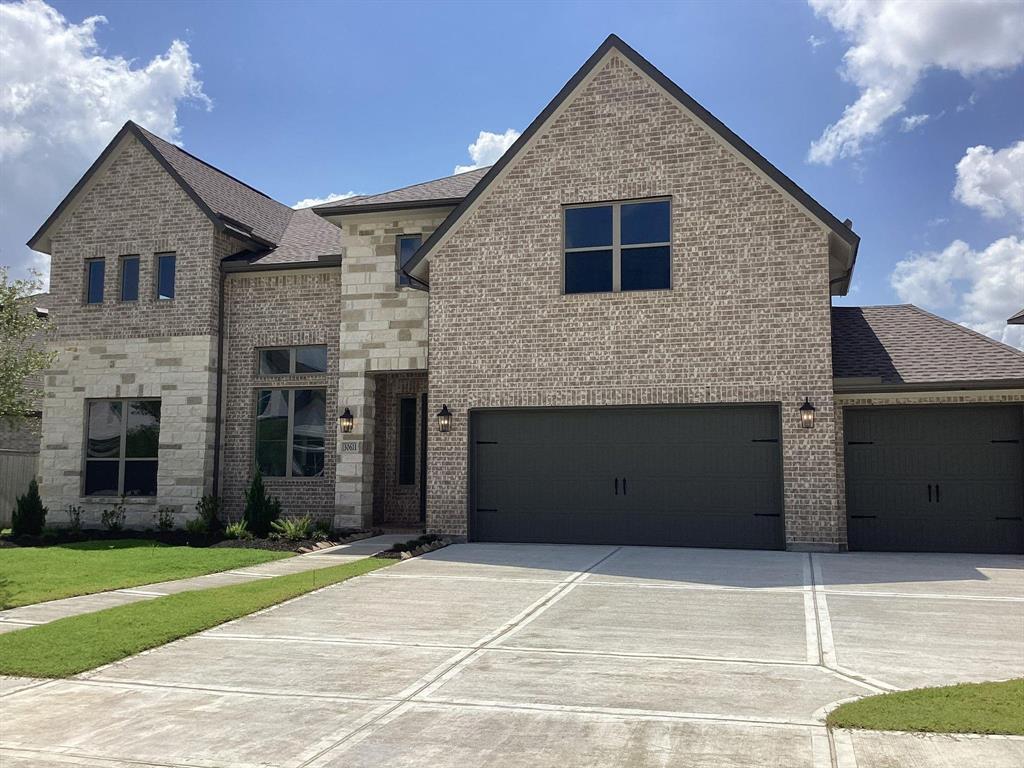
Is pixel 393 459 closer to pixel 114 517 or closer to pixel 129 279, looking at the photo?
pixel 114 517

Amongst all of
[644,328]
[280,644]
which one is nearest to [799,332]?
[644,328]

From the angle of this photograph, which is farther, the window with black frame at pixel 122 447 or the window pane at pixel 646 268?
the window with black frame at pixel 122 447

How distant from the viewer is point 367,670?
7.38m

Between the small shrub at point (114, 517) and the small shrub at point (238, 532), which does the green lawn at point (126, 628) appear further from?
the small shrub at point (114, 517)

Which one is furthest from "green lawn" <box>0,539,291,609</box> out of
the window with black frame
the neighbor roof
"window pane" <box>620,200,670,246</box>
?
the neighbor roof

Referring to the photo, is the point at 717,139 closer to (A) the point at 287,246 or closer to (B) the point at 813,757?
(A) the point at 287,246

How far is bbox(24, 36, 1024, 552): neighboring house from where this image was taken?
15.1m

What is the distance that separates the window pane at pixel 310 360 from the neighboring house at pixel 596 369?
2.5 inches

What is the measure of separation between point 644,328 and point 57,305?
14.7 m

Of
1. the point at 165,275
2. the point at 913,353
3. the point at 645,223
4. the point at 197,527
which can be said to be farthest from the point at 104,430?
the point at 913,353

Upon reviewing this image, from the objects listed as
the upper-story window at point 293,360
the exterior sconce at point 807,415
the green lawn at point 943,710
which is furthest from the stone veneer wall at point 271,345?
the green lawn at point 943,710

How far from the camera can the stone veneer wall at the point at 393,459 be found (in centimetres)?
2019

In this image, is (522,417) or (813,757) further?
(522,417)

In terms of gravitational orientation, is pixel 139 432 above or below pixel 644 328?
below
